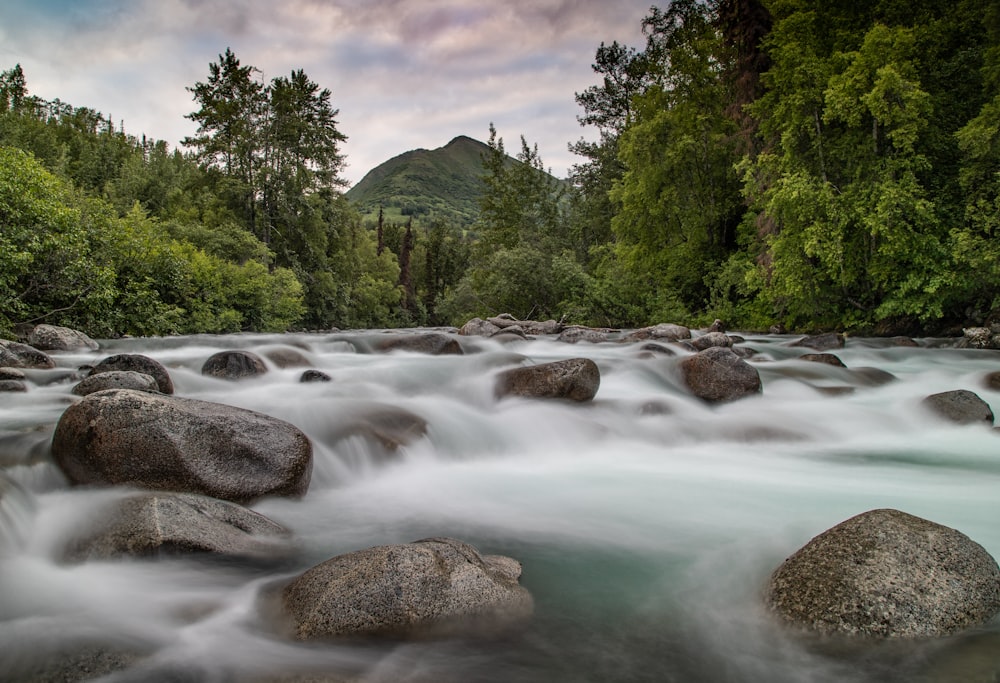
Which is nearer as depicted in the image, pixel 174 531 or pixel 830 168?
pixel 174 531

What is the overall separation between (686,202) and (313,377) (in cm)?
1939

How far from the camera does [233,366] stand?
28.5ft

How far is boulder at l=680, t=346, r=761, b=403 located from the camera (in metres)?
8.14

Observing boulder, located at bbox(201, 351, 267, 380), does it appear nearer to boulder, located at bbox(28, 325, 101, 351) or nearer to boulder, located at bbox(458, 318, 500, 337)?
boulder, located at bbox(28, 325, 101, 351)

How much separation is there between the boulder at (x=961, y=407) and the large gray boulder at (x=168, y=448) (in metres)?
8.01

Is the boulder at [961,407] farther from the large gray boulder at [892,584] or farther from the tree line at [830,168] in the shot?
the tree line at [830,168]

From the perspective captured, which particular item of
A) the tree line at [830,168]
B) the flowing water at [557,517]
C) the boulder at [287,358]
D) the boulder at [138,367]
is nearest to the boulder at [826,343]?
the tree line at [830,168]

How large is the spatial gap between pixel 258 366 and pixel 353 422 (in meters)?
4.05

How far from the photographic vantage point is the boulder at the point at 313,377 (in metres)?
8.45

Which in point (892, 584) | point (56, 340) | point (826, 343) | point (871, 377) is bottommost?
point (871, 377)

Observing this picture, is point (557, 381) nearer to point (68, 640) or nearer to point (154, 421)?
point (154, 421)

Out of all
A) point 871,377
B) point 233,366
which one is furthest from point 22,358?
point 871,377

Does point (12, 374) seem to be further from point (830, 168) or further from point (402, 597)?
point (830, 168)

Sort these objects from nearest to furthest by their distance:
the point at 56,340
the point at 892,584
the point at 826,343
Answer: the point at 892,584, the point at 56,340, the point at 826,343
